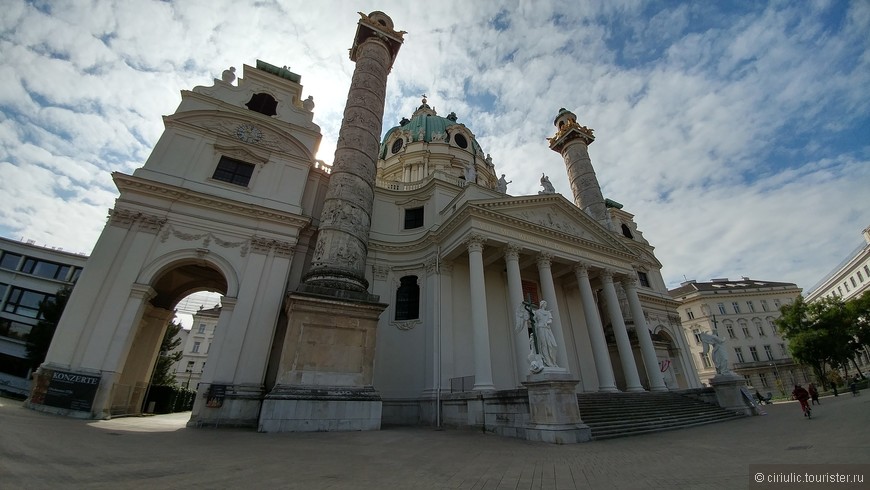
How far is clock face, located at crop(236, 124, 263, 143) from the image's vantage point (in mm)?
17219

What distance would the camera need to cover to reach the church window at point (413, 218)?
67.2ft

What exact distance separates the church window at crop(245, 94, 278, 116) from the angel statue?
1695 cm

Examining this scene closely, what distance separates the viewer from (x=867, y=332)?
2847 cm

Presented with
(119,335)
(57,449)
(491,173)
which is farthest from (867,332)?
(119,335)

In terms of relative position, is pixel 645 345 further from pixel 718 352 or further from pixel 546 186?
pixel 546 186

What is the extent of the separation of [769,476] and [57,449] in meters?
8.96

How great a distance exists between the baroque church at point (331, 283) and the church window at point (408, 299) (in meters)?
0.10

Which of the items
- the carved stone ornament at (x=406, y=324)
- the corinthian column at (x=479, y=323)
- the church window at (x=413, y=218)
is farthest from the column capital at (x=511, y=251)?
the church window at (x=413, y=218)

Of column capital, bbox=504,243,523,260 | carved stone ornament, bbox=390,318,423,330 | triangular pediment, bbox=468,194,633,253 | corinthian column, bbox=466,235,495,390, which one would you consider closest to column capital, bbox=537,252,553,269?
triangular pediment, bbox=468,194,633,253

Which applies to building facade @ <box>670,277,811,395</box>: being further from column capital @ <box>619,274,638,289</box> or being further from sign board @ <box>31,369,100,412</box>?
sign board @ <box>31,369,100,412</box>

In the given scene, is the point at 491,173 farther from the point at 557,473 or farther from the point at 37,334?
the point at 37,334

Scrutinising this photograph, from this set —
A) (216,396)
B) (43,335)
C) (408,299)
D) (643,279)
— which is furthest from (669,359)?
(43,335)

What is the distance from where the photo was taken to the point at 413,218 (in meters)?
20.8

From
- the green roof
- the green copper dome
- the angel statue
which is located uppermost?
the green copper dome
